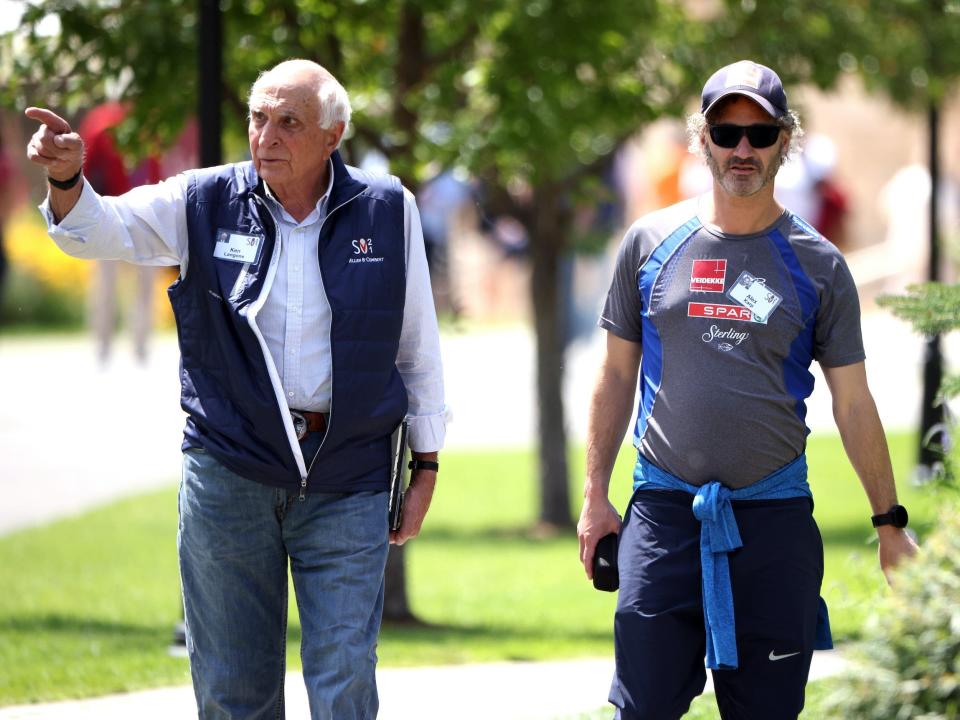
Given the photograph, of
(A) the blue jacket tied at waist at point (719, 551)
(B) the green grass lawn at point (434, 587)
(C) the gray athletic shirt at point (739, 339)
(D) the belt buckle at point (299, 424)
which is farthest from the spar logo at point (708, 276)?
(B) the green grass lawn at point (434, 587)

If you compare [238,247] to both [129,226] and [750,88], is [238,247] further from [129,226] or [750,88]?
[750,88]

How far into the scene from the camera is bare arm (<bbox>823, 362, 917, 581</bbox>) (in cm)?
442

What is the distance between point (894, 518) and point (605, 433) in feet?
2.60

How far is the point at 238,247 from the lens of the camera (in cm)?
420

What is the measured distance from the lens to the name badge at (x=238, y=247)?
418cm

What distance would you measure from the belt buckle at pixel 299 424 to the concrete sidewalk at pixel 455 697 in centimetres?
219

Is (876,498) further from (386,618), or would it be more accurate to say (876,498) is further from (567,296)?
(567,296)

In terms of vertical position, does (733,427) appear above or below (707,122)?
below

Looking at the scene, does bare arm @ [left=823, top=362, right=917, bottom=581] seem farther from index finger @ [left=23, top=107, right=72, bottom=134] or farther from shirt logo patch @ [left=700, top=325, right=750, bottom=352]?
index finger @ [left=23, top=107, right=72, bottom=134]

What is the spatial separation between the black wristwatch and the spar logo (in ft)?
2.52

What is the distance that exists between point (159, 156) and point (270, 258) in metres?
4.52

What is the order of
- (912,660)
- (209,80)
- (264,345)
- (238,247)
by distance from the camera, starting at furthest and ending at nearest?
(209,80) → (238,247) → (264,345) → (912,660)

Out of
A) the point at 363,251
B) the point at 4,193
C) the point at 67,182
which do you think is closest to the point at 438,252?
the point at 363,251

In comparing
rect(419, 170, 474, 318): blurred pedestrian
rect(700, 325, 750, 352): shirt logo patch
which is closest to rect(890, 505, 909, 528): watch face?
rect(700, 325, 750, 352): shirt logo patch
